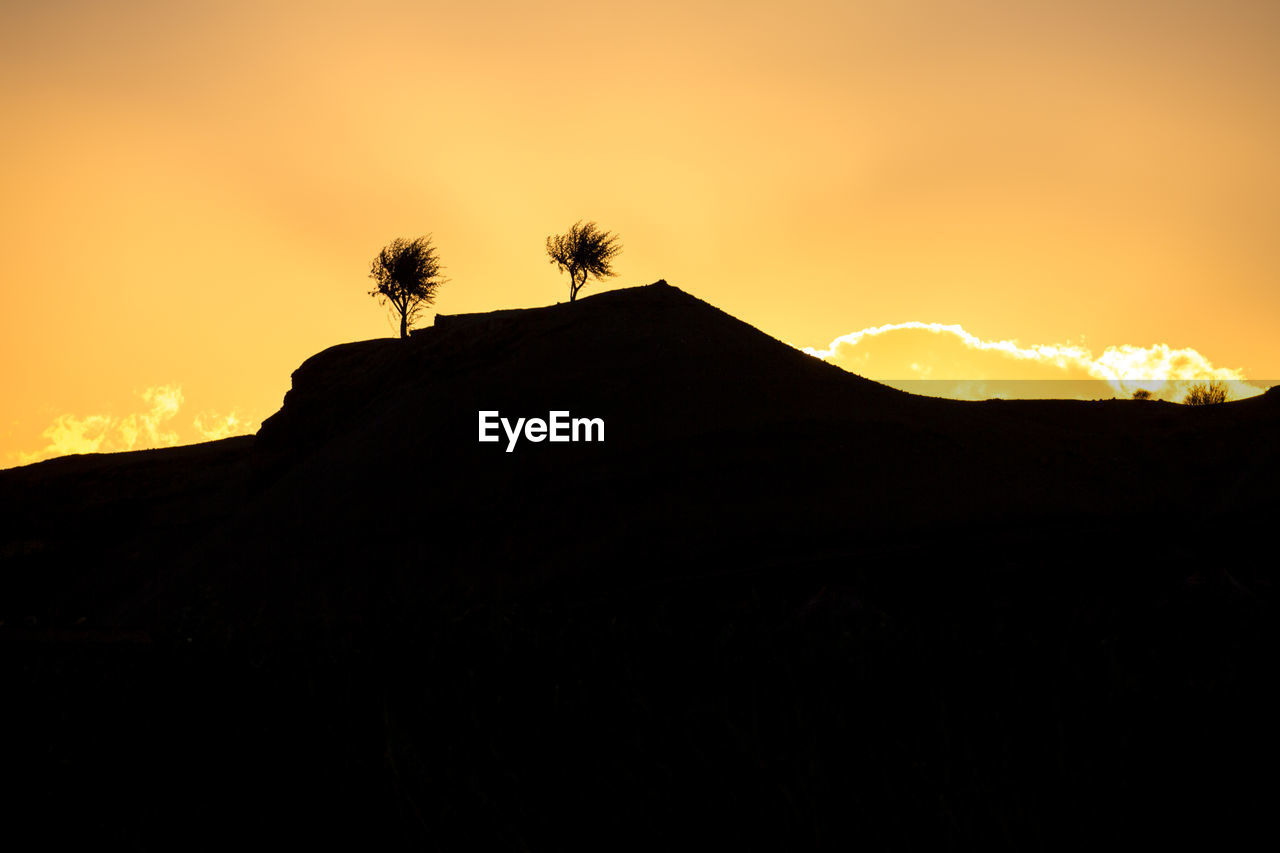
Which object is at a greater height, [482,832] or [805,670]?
[805,670]

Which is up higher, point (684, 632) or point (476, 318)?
point (476, 318)

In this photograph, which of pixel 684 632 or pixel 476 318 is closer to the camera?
pixel 684 632

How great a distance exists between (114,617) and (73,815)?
6.51m

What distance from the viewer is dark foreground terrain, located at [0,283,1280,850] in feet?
8.73

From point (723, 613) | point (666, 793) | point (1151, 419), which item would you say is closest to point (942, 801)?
point (666, 793)

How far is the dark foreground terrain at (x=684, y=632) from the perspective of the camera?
2.66 metres

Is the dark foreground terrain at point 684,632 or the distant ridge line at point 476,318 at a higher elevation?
the distant ridge line at point 476,318

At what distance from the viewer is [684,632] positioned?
413cm

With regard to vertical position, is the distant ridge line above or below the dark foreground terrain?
above

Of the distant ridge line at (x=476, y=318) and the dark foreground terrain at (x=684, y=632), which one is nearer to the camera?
the dark foreground terrain at (x=684, y=632)

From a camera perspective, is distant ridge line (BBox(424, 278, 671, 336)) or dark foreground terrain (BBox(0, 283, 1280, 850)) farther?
distant ridge line (BBox(424, 278, 671, 336))

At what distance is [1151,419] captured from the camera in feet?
35.1

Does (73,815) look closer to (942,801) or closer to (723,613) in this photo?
(942,801)

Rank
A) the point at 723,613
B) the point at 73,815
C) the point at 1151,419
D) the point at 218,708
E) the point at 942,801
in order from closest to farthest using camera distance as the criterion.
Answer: the point at 942,801, the point at 73,815, the point at 218,708, the point at 723,613, the point at 1151,419
